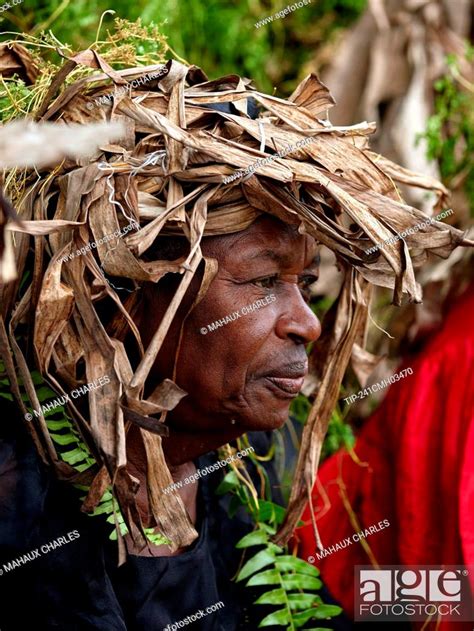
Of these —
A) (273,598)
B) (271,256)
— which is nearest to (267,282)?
(271,256)

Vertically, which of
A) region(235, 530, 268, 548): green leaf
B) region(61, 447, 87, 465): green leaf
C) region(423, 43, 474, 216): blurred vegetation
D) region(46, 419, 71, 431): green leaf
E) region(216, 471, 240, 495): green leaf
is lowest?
region(235, 530, 268, 548): green leaf

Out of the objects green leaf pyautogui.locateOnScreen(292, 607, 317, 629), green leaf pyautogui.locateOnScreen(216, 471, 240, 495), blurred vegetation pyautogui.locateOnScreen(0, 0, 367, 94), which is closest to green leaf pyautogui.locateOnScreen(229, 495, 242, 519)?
green leaf pyautogui.locateOnScreen(216, 471, 240, 495)

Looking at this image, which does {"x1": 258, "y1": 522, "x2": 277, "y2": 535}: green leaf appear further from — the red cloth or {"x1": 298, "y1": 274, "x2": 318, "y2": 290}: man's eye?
{"x1": 298, "y1": 274, "x2": 318, "y2": 290}: man's eye

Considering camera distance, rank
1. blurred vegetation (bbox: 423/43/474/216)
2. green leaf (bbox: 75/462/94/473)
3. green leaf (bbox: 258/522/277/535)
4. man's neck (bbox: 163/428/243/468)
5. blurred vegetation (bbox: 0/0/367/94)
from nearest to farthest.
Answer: green leaf (bbox: 75/462/94/473)
man's neck (bbox: 163/428/243/468)
green leaf (bbox: 258/522/277/535)
blurred vegetation (bbox: 0/0/367/94)
blurred vegetation (bbox: 423/43/474/216)

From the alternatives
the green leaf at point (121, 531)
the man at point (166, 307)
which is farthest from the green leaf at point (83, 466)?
the green leaf at point (121, 531)

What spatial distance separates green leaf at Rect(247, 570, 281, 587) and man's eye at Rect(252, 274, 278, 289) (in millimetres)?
590

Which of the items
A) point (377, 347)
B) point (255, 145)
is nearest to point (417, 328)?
point (377, 347)

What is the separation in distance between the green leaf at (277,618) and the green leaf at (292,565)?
84 mm

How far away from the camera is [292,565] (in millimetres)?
1766

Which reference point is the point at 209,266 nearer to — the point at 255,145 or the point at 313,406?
the point at 255,145

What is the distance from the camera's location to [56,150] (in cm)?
71

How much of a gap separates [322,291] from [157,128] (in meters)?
1.38

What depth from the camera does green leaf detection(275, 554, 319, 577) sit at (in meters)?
1.76

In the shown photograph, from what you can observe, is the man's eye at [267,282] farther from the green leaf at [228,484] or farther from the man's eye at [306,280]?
the green leaf at [228,484]
